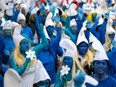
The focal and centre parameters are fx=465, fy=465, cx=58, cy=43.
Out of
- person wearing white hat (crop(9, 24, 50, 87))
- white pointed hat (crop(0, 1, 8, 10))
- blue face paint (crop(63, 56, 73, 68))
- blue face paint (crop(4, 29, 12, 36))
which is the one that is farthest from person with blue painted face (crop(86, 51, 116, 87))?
white pointed hat (crop(0, 1, 8, 10))

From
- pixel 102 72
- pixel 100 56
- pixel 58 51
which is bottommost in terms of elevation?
pixel 58 51

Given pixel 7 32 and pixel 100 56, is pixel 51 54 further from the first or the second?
pixel 100 56

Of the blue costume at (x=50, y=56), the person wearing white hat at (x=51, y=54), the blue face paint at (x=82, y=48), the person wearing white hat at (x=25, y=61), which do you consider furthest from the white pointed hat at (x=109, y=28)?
the person wearing white hat at (x=25, y=61)

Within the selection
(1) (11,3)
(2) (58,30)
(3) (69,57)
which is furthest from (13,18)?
(3) (69,57)

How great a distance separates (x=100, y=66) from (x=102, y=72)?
10 cm

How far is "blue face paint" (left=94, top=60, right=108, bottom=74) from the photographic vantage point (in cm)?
639

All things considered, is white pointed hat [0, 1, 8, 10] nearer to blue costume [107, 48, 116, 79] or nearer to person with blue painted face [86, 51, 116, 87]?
blue costume [107, 48, 116, 79]

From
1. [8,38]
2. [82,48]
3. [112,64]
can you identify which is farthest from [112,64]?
[8,38]

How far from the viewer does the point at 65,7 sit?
15.5 metres

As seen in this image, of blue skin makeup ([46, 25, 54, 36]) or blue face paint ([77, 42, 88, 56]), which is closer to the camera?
blue face paint ([77, 42, 88, 56])

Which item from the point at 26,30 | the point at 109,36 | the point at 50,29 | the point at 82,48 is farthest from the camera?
the point at 26,30

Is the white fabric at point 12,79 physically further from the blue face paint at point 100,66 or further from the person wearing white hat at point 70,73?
the blue face paint at point 100,66

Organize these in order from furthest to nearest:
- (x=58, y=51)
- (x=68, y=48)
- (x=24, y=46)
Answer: (x=58, y=51) → (x=24, y=46) → (x=68, y=48)

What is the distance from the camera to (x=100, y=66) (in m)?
6.43
